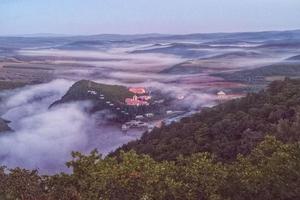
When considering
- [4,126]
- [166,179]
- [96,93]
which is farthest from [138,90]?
[166,179]

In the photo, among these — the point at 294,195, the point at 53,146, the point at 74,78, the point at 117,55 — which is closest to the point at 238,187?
the point at 294,195

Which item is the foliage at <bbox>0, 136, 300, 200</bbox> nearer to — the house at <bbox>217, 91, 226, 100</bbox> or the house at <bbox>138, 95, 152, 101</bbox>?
the house at <bbox>217, 91, 226, 100</bbox>

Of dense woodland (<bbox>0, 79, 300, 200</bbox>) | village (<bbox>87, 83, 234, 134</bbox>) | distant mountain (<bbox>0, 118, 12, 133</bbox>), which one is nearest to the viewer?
dense woodland (<bbox>0, 79, 300, 200</bbox>)

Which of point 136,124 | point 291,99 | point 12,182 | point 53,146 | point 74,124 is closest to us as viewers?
point 12,182

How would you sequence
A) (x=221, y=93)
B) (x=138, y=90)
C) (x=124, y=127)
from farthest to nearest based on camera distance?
(x=138, y=90) < (x=221, y=93) < (x=124, y=127)

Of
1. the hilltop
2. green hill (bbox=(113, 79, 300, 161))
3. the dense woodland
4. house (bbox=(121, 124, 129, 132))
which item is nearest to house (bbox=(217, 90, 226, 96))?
the hilltop

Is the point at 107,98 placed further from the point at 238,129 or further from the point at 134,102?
the point at 238,129

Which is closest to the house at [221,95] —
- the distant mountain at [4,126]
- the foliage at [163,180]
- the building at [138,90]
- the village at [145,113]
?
the village at [145,113]

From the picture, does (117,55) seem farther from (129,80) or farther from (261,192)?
(261,192)
